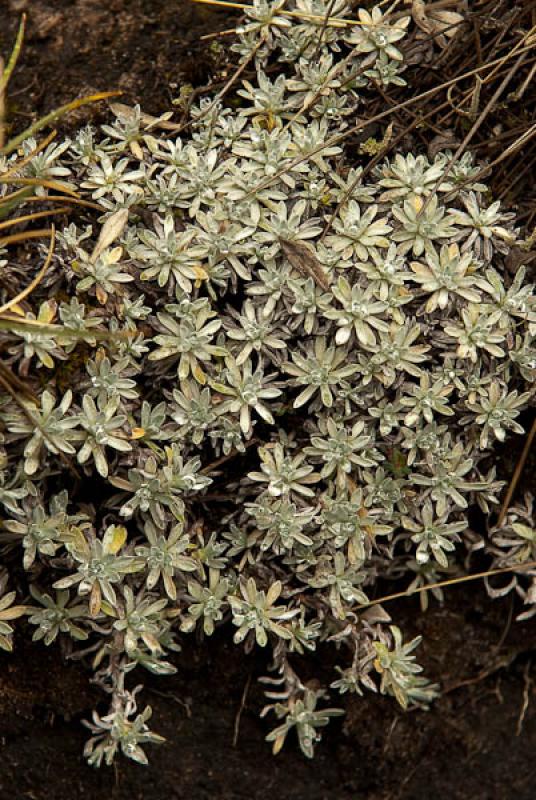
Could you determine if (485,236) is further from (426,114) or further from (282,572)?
(282,572)

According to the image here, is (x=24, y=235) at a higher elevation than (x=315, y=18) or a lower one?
lower

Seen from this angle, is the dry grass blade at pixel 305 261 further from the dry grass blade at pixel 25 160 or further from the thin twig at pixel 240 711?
the thin twig at pixel 240 711

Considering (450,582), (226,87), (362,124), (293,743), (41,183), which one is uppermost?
(362,124)

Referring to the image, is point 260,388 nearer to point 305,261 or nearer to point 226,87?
point 305,261

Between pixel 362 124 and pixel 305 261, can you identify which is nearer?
pixel 305 261

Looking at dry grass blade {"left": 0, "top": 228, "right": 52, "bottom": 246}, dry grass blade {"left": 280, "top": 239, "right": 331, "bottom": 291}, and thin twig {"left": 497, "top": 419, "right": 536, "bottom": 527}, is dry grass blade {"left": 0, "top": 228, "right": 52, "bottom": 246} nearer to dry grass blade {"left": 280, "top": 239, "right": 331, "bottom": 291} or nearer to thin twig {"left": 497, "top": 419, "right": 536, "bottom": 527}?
dry grass blade {"left": 280, "top": 239, "right": 331, "bottom": 291}

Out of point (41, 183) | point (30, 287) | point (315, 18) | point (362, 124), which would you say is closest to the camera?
point (30, 287)

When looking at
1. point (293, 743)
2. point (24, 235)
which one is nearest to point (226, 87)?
point (24, 235)

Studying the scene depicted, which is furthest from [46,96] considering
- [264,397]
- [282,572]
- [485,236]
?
[282,572]

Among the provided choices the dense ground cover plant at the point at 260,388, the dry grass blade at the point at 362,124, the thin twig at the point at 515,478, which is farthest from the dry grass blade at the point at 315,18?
the thin twig at the point at 515,478
